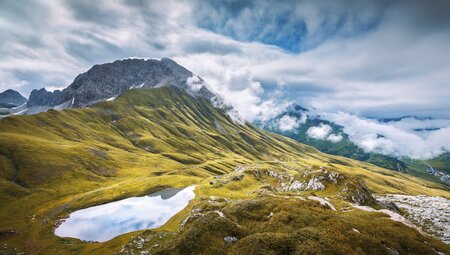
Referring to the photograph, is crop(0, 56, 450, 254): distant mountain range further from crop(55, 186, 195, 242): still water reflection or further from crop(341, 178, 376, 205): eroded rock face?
crop(55, 186, 195, 242): still water reflection

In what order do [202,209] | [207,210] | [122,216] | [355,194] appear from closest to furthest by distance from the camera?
1. [207,210]
2. [202,209]
3. [355,194]
4. [122,216]

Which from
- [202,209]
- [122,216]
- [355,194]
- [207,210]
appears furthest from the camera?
[122,216]

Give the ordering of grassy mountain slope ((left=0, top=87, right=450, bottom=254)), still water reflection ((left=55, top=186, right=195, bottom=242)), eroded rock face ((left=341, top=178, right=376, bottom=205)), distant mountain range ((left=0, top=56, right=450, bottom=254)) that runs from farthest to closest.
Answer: still water reflection ((left=55, top=186, right=195, bottom=242)), eroded rock face ((left=341, top=178, right=376, bottom=205)), distant mountain range ((left=0, top=56, right=450, bottom=254)), grassy mountain slope ((left=0, top=87, right=450, bottom=254))

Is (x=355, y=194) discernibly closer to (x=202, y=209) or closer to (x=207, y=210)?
(x=207, y=210)

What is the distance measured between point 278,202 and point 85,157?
172 m

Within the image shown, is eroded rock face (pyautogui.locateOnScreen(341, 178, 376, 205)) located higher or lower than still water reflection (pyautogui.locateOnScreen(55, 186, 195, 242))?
higher

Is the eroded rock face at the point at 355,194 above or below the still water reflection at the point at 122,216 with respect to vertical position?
above

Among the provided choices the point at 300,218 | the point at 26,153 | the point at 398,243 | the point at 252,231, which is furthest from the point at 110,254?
the point at 26,153

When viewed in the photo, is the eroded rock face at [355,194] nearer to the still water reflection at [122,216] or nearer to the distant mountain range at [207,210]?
the distant mountain range at [207,210]

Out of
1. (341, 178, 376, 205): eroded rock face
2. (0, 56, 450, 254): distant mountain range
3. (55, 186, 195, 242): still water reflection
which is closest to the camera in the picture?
(0, 56, 450, 254): distant mountain range

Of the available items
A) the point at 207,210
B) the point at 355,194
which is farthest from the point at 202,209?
the point at 355,194

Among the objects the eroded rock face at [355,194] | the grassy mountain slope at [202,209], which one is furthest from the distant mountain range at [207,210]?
the eroded rock face at [355,194]

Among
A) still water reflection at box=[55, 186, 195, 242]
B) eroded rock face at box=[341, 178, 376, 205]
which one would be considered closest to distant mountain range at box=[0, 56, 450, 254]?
eroded rock face at box=[341, 178, 376, 205]

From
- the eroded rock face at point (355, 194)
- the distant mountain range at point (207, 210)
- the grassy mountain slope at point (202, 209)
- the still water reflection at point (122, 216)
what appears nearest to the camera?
Answer: the grassy mountain slope at point (202, 209)
